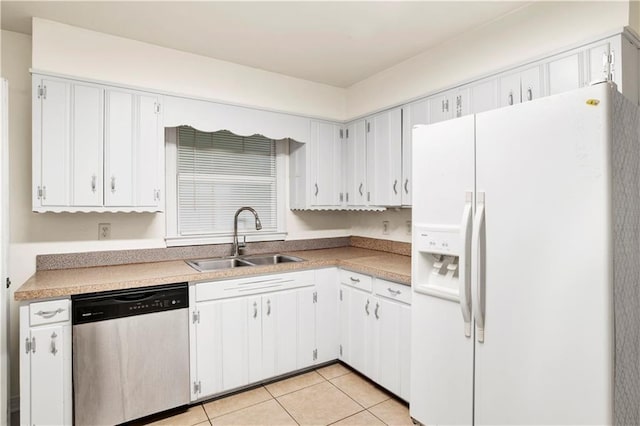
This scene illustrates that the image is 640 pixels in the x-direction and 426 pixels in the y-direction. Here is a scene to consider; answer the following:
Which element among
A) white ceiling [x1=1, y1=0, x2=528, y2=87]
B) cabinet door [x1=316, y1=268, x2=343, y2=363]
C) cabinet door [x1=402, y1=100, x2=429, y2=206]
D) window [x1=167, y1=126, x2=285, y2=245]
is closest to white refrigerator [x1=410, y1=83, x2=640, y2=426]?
cabinet door [x1=402, y1=100, x2=429, y2=206]

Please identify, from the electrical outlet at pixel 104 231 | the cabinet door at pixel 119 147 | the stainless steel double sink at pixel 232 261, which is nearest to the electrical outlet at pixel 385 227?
the stainless steel double sink at pixel 232 261

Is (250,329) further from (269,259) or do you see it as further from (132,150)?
(132,150)

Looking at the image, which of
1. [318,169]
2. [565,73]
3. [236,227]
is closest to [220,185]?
[236,227]

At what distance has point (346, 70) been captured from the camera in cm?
318

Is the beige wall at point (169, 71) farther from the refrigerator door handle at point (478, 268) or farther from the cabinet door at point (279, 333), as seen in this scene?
the refrigerator door handle at point (478, 268)

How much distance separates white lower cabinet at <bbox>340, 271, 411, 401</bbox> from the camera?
2316mm

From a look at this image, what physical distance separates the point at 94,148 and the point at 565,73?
2.83 metres

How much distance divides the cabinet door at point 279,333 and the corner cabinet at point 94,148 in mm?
1075

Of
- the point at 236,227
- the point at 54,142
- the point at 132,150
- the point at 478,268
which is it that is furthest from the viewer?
the point at 236,227

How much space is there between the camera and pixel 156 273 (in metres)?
2.30

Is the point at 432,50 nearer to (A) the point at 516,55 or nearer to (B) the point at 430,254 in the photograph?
(A) the point at 516,55

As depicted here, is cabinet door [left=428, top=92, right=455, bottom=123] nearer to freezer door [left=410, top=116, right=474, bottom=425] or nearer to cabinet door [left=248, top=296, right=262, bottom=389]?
freezer door [left=410, top=116, right=474, bottom=425]

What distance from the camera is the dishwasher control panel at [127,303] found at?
6.45 feet

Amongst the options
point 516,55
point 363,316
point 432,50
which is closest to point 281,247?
point 363,316
